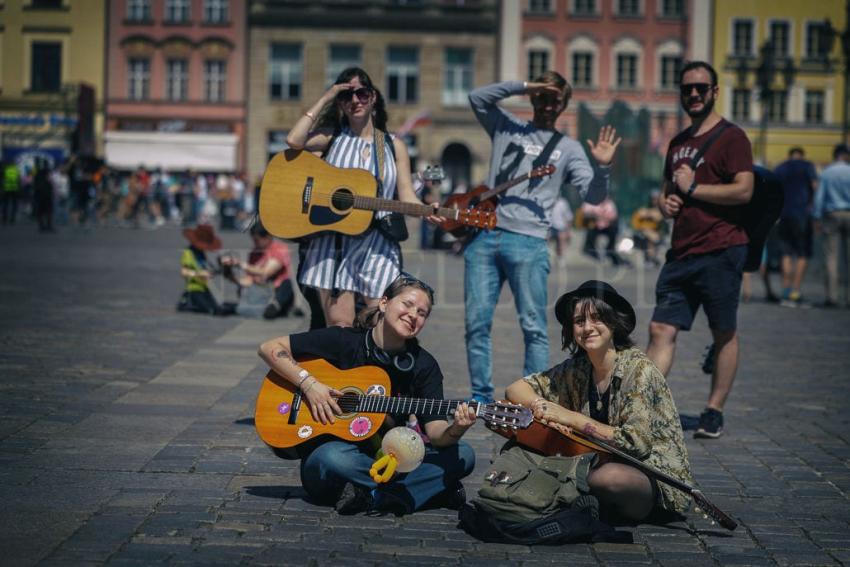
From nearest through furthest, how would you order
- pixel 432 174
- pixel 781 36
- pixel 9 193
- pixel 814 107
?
pixel 432 174 < pixel 9 193 < pixel 781 36 < pixel 814 107

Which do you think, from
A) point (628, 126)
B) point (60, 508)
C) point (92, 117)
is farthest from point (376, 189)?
point (92, 117)

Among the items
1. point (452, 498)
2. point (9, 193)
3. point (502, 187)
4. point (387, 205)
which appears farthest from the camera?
point (9, 193)

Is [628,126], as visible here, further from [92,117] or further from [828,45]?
[92,117]

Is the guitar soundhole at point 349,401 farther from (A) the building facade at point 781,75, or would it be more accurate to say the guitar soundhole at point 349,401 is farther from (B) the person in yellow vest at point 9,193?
(A) the building facade at point 781,75

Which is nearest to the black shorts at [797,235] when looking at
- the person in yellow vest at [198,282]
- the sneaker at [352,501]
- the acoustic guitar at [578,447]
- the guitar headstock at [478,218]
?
the person in yellow vest at [198,282]

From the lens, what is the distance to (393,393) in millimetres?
4977

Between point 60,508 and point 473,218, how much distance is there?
272 centimetres

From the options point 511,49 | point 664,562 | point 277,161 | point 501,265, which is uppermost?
point 511,49

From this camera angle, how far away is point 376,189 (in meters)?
6.27

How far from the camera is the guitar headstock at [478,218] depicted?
6551 mm

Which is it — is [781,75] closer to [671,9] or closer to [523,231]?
[671,9]

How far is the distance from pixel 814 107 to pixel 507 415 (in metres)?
54.3

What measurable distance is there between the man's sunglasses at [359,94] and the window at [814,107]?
52.0 m

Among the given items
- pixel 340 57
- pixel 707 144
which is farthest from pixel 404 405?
pixel 340 57
